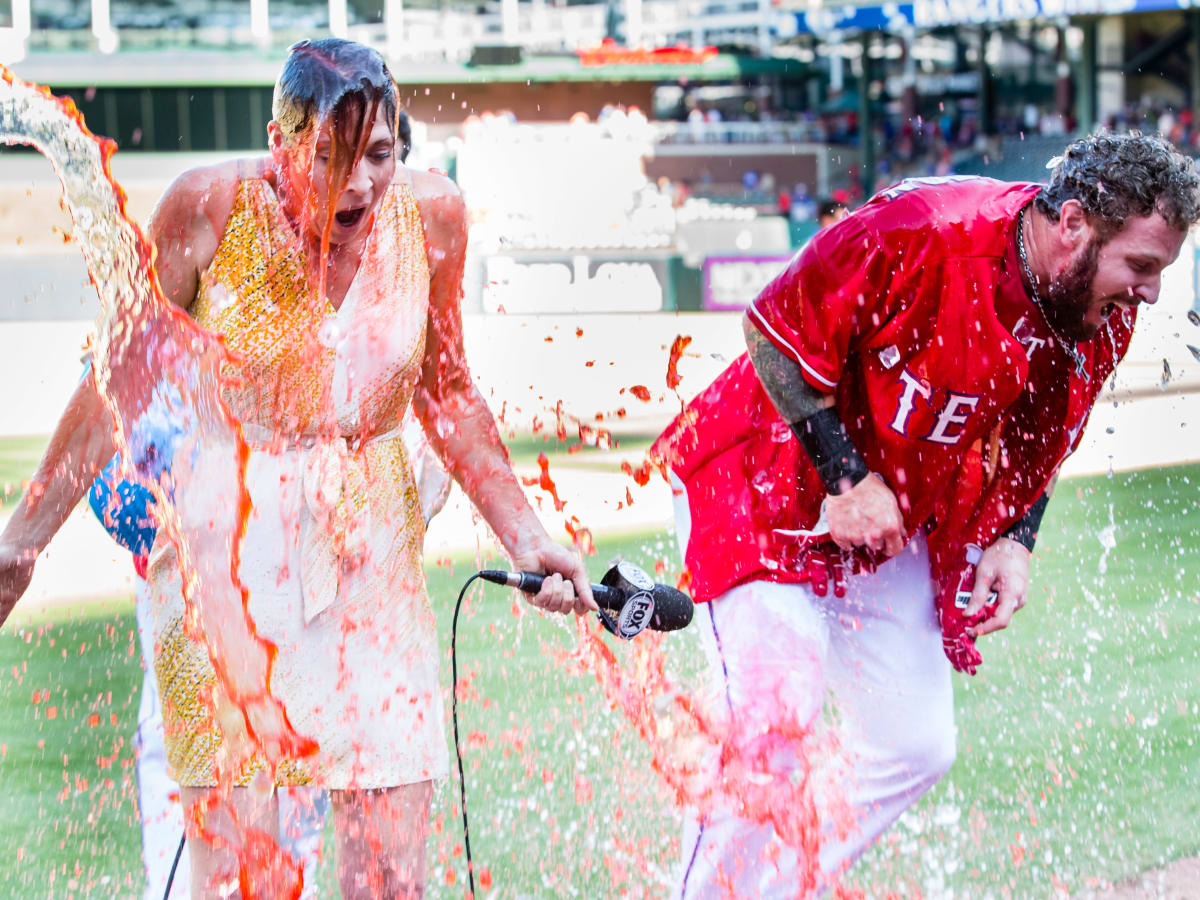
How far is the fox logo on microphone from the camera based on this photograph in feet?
10.3

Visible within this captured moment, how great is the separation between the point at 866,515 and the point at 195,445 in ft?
4.33

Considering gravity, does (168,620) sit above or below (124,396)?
below

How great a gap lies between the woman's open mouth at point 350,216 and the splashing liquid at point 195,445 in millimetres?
304

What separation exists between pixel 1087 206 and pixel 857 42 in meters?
34.4

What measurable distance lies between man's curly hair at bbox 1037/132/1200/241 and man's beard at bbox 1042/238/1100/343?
0.06m

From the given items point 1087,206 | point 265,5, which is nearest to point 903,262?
point 1087,206

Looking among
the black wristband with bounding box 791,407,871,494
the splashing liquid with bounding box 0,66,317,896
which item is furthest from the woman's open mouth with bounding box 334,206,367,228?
the black wristband with bounding box 791,407,871,494

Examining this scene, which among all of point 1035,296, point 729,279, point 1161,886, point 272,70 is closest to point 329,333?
point 1035,296

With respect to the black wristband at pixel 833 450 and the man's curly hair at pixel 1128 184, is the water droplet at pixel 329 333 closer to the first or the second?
the black wristband at pixel 833 450

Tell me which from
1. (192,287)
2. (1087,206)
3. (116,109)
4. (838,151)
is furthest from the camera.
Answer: (116,109)

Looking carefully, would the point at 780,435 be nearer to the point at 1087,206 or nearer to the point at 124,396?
the point at 1087,206

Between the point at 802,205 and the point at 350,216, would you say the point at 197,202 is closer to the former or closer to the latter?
the point at 350,216

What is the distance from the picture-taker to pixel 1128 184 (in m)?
3.00

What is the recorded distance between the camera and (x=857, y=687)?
3500 millimetres
